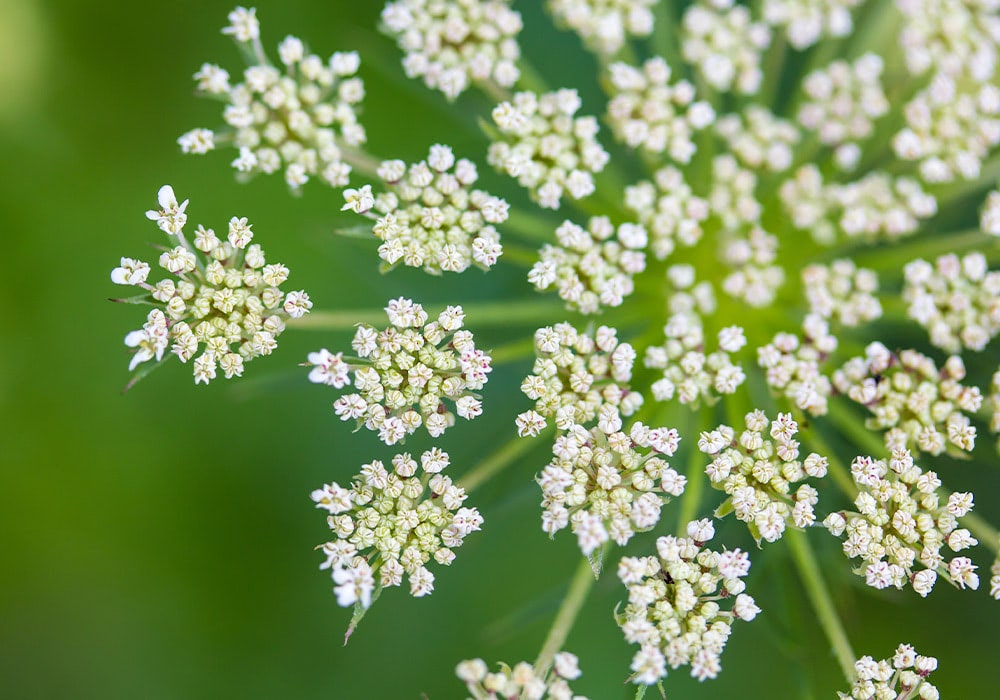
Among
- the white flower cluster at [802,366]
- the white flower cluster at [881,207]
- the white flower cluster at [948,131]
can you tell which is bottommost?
the white flower cluster at [802,366]

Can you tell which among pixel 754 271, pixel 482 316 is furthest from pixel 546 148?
pixel 754 271

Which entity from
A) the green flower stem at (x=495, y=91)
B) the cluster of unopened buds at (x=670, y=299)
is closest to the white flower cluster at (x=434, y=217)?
the cluster of unopened buds at (x=670, y=299)

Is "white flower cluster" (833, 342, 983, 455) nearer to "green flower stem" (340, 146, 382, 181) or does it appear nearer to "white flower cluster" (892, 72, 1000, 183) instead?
"white flower cluster" (892, 72, 1000, 183)

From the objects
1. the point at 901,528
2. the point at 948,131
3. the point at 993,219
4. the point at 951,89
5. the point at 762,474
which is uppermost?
the point at 951,89

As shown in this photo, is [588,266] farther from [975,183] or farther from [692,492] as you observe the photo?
[975,183]

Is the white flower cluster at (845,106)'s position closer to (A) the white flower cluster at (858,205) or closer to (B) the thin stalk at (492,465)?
(A) the white flower cluster at (858,205)

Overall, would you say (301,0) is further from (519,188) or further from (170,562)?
(170,562)
